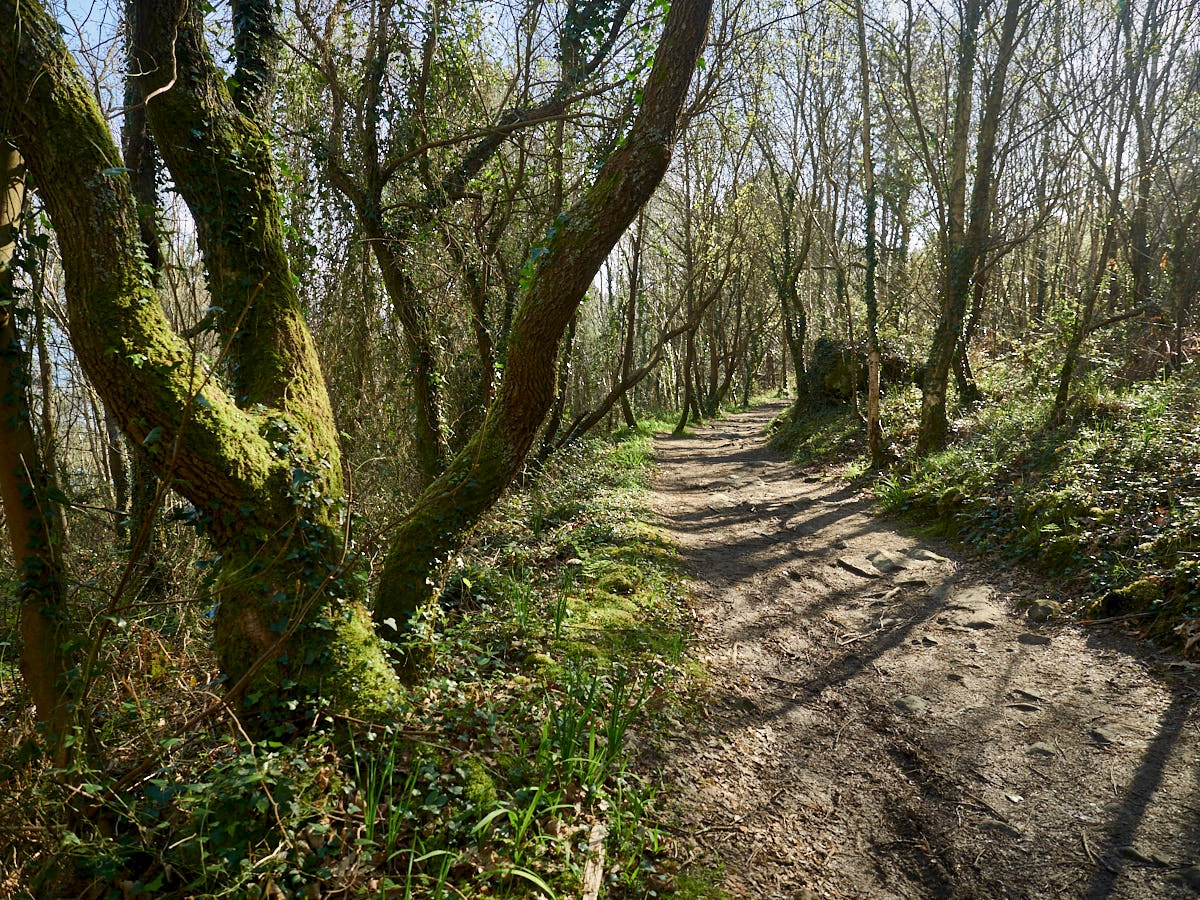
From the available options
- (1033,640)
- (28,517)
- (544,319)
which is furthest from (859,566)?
(28,517)

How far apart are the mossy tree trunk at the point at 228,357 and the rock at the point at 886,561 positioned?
17.9 feet

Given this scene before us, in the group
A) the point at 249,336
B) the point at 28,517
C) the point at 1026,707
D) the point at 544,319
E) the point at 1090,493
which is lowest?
the point at 1026,707

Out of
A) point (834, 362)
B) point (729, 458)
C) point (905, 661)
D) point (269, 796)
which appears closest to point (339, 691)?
point (269, 796)

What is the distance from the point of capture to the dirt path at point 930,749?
2.94m

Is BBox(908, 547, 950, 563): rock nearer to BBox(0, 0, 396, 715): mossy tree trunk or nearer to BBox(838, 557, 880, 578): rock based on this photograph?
BBox(838, 557, 880, 578): rock

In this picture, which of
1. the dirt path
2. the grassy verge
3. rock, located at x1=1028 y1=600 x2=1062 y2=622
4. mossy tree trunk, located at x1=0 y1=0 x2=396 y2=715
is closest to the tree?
mossy tree trunk, located at x1=0 y1=0 x2=396 y2=715

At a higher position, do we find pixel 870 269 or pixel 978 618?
pixel 870 269

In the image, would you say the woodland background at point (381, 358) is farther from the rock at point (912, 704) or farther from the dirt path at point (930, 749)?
the rock at point (912, 704)

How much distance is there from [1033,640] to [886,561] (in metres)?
2.07

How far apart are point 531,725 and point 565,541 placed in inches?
148

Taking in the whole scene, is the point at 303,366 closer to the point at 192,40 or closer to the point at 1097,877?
the point at 192,40

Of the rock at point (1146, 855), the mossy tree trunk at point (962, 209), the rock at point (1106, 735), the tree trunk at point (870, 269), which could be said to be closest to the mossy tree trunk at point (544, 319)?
the rock at point (1146, 855)

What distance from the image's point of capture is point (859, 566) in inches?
276

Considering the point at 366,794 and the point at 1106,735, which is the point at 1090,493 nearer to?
the point at 1106,735
